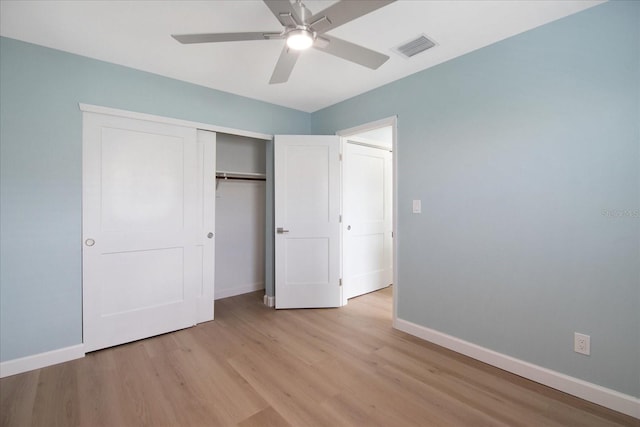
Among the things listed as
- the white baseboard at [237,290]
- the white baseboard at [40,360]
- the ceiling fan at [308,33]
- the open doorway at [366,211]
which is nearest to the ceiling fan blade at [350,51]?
the ceiling fan at [308,33]

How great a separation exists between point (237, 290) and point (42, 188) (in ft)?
8.06

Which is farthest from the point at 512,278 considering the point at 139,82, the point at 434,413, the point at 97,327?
the point at 139,82

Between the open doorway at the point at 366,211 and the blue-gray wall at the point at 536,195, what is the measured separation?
99cm

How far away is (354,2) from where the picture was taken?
1380mm

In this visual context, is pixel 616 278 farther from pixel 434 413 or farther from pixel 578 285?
pixel 434 413

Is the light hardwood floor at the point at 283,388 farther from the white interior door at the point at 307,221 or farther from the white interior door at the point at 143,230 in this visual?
the white interior door at the point at 307,221

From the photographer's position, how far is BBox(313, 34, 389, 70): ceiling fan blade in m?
1.71

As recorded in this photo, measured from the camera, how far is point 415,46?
2273 mm

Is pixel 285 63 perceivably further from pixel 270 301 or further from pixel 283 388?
pixel 270 301

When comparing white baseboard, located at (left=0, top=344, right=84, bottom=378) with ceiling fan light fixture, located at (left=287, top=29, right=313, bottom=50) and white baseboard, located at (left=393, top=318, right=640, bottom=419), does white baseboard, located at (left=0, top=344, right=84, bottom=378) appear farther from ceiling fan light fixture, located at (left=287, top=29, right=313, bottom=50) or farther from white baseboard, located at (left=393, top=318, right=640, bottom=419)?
white baseboard, located at (left=393, top=318, right=640, bottom=419)

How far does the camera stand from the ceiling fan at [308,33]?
142 centimetres

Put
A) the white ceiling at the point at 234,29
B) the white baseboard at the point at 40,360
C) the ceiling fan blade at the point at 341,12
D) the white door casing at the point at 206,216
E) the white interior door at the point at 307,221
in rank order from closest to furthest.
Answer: the ceiling fan blade at the point at 341,12 < the white ceiling at the point at 234,29 < the white baseboard at the point at 40,360 < the white door casing at the point at 206,216 < the white interior door at the point at 307,221

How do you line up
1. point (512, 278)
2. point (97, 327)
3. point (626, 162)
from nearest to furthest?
point (626, 162) → point (512, 278) → point (97, 327)

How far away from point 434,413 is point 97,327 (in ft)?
8.90
